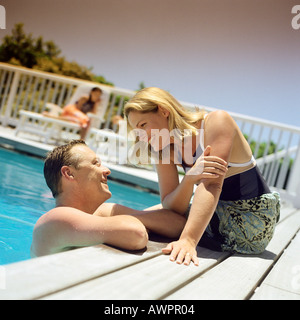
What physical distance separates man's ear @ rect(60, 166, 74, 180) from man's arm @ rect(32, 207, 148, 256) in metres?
0.28

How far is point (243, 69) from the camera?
3691 cm

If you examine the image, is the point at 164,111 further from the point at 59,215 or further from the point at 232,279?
the point at 232,279

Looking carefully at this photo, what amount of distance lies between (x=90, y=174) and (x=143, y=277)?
0.88 meters

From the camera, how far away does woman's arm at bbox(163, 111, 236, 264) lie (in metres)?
1.74

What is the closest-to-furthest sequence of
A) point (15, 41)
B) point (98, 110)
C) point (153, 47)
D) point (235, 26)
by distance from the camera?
point (98, 110) → point (235, 26) → point (15, 41) → point (153, 47)

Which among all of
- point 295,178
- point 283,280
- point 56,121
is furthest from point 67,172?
point 56,121

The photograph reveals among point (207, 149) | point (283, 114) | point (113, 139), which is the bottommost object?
point (113, 139)

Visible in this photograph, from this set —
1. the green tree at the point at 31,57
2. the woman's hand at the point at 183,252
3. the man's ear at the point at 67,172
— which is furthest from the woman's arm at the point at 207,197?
the green tree at the point at 31,57

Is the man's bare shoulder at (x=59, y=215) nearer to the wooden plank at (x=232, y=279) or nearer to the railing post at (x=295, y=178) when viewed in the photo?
the wooden plank at (x=232, y=279)

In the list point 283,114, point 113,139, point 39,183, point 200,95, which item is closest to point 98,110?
point 113,139

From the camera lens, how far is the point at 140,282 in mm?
1276

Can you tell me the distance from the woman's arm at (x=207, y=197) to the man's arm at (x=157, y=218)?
1.07 feet
